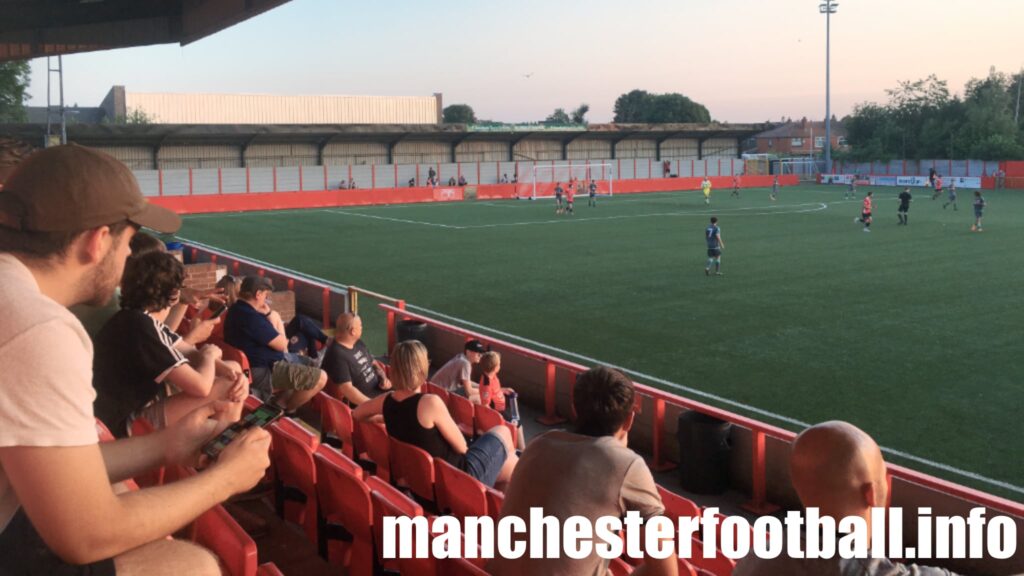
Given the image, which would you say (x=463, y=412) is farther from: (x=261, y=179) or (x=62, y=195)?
(x=261, y=179)

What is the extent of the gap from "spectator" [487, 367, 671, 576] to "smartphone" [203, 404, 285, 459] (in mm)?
1703

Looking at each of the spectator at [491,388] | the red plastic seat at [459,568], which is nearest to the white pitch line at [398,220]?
the spectator at [491,388]

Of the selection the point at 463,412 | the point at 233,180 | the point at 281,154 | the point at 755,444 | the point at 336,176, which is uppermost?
the point at 281,154

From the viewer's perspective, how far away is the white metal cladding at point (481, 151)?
235 ft

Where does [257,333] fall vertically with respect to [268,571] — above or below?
above

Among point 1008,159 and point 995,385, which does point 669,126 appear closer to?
point 1008,159

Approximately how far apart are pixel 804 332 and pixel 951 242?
16.9 m

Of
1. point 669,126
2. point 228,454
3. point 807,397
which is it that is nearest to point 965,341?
point 807,397

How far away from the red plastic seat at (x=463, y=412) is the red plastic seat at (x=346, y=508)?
2.37m

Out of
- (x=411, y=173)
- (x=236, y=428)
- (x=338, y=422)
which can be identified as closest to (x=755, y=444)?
(x=338, y=422)

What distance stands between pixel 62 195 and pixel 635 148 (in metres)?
80.0

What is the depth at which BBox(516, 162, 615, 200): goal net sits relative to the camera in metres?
60.7

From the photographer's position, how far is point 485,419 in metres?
7.89

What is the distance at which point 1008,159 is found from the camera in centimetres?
7588
